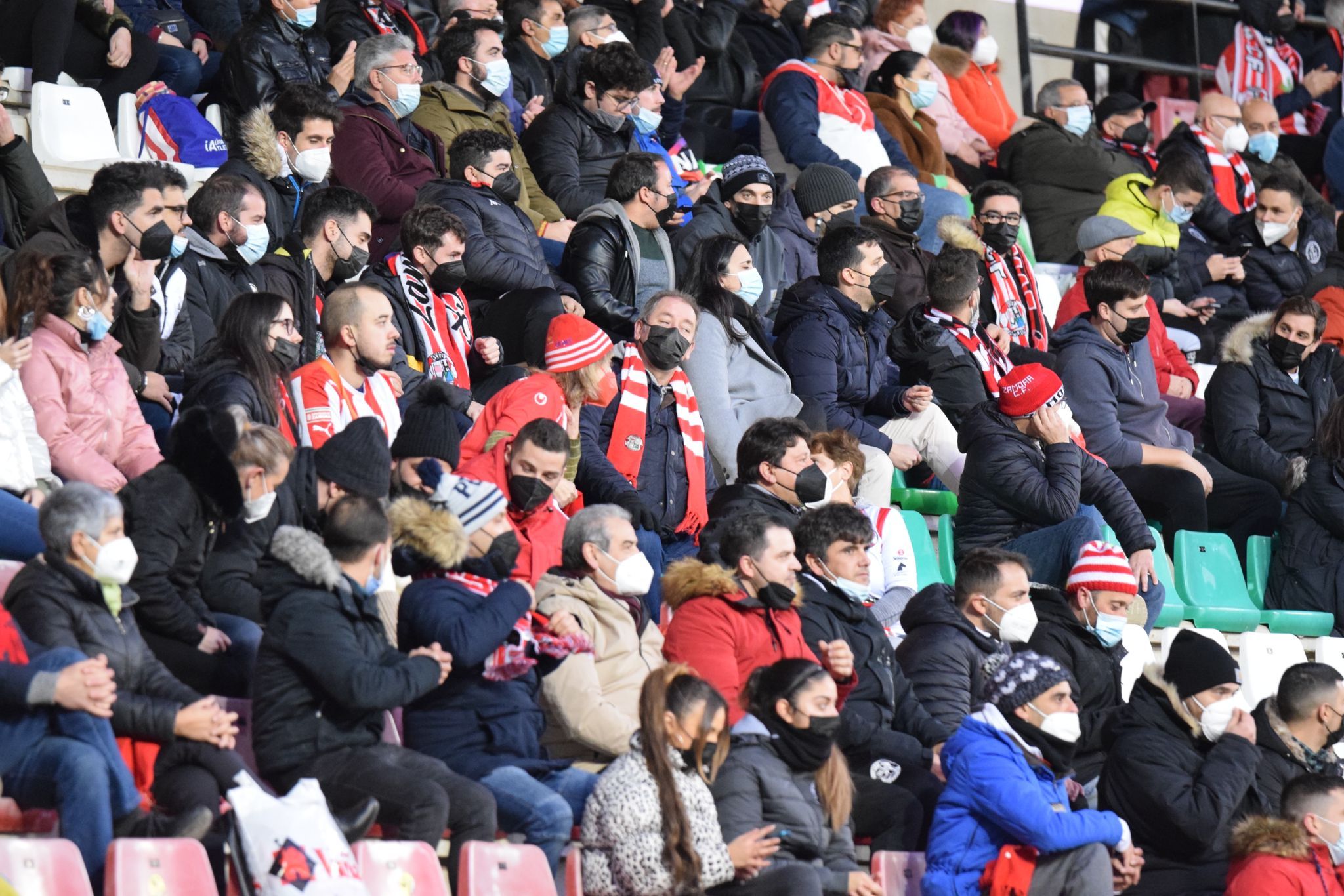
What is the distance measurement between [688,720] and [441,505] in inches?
38.9

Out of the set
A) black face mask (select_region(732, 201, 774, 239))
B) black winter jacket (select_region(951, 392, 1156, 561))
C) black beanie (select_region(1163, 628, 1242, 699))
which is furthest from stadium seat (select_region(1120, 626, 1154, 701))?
black face mask (select_region(732, 201, 774, 239))

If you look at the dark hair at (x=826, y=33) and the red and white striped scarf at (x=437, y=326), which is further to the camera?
the dark hair at (x=826, y=33)

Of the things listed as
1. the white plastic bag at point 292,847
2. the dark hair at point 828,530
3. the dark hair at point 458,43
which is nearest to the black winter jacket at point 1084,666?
the dark hair at point 828,530

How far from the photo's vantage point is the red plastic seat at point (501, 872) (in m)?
5.17

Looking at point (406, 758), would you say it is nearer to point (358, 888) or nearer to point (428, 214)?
point (358, 888)

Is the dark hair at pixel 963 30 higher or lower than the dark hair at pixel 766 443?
lower

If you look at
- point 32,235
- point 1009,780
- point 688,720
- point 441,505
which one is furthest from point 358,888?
point 32,235

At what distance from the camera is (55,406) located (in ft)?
20.5

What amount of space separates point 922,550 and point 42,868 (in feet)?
14.5

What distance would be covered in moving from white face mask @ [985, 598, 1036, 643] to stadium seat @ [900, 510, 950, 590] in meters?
1.09

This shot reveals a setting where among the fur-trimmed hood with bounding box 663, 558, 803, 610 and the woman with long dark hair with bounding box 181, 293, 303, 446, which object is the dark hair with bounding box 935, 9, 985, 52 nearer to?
the woman with long dark hair with bounding box 181, 293, 303, 446

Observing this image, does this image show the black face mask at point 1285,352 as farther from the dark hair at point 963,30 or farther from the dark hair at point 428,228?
the dark hair at point 963,30

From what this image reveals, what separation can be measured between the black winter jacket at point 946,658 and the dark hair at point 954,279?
2.55 metres

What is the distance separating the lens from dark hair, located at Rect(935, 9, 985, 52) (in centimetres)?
1370
